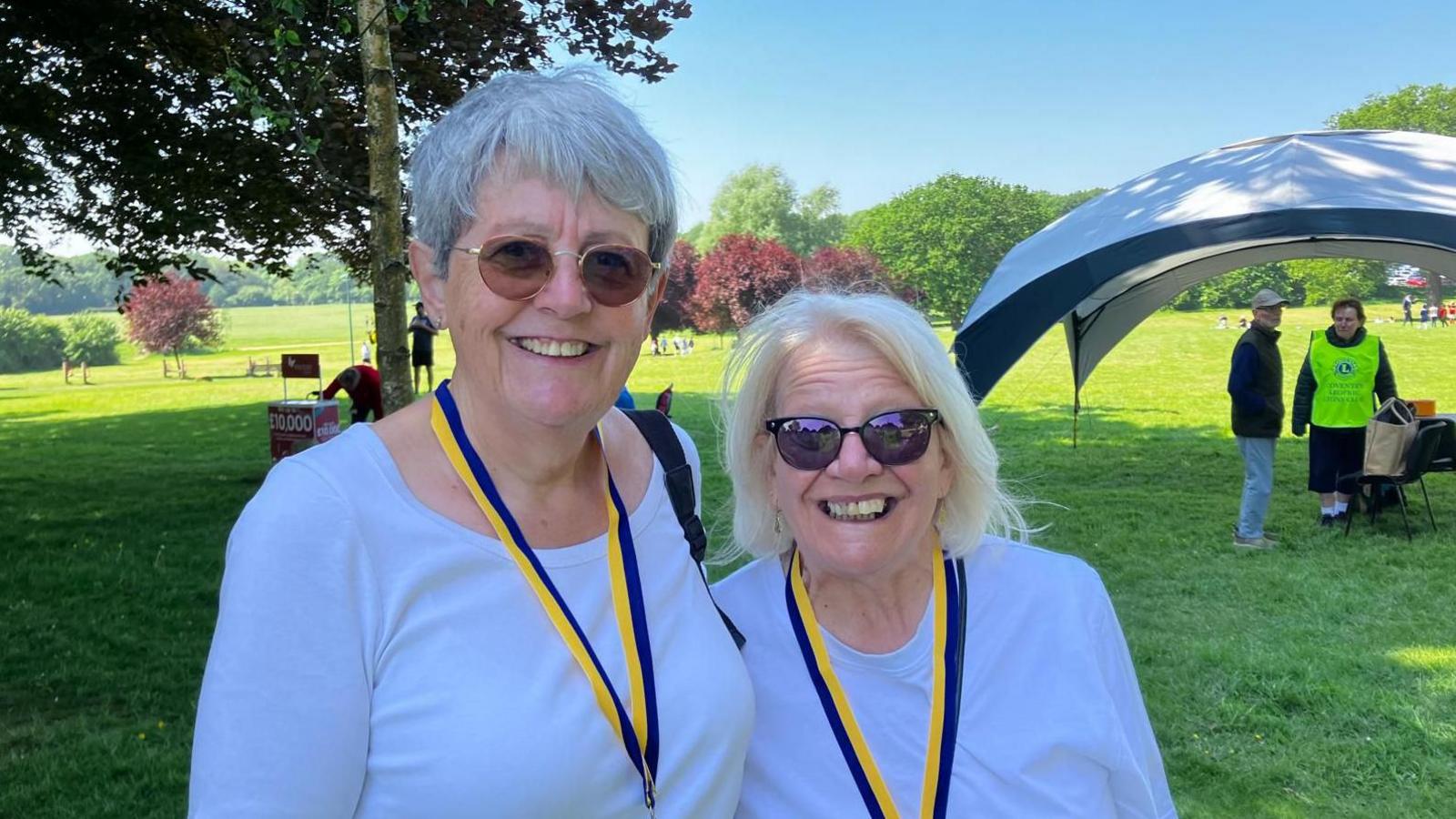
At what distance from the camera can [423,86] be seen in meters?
7.93

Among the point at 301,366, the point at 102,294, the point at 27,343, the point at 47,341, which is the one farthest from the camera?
the point at 102,294

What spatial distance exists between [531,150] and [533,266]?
177mm

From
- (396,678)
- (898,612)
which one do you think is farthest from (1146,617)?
(396,678)

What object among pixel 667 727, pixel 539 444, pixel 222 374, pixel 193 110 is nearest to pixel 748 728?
pixel 667 727

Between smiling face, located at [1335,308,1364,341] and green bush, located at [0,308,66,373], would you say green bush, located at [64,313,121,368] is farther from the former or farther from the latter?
smiling face, located at [1335,308,1364,341]

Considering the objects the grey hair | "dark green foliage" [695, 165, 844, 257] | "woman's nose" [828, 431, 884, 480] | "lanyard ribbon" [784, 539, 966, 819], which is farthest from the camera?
"dark green foliage" [695, 165, 844, 257]

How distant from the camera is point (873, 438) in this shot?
2029 mm

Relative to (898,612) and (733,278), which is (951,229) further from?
(898,612)

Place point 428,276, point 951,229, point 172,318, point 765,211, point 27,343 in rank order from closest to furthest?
point 428,276 < point 27,343 < point 172,318 < point 951,229 < point 765,211

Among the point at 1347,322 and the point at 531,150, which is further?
the point at 1347,322

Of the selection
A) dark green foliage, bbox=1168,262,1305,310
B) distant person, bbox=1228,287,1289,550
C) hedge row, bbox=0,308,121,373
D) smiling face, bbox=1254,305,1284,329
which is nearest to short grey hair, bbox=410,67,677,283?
distant person, bbox=1228,287,1289,550

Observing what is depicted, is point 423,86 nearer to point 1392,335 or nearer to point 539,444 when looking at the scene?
point 539,444

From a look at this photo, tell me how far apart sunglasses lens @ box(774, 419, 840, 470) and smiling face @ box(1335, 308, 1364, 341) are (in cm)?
929

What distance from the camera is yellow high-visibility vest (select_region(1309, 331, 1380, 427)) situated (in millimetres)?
9414
